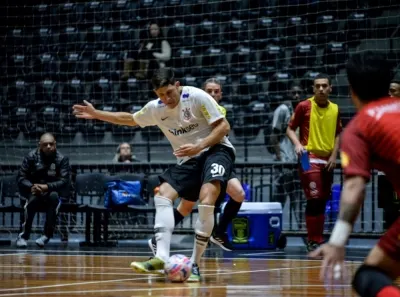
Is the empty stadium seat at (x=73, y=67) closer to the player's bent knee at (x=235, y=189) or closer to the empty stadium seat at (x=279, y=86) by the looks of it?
the empty stadium seat at (x=279, y=86)

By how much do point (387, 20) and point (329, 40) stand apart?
1.07 m

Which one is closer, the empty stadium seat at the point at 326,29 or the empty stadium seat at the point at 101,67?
the empty stadium seat at the point at 326,29

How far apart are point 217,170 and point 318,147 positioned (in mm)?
3588

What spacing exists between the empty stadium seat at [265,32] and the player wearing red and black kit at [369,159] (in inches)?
498

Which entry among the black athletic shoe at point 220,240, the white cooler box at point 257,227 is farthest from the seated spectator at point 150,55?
the black athletic shoe at point 220,240

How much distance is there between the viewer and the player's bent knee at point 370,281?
315 cm

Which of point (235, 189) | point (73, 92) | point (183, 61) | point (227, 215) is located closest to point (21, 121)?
point (73, 92)

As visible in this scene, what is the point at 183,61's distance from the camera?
1683cm

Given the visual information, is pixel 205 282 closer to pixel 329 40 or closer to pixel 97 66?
pixel 329 40

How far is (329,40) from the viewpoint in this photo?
15414 millimetres

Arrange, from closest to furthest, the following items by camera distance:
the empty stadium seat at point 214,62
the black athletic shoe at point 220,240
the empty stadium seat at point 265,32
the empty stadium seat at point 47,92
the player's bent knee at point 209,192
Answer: the player's bent knee at point 209,192
the black athletic shoe at point 220,240
the empty stadium seat at point 265,32
the empty stadium seat at point 214,62
the empty stadium seat at point 47,92

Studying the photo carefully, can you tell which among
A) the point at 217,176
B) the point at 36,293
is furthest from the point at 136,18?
the point at 36,293

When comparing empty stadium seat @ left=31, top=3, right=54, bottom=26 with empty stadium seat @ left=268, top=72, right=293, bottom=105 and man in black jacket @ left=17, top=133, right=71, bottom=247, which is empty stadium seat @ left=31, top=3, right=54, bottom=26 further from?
man in black jacket @ left=17, top=133, right=71, bottom=247

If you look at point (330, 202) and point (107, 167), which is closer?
point (330, 202)
